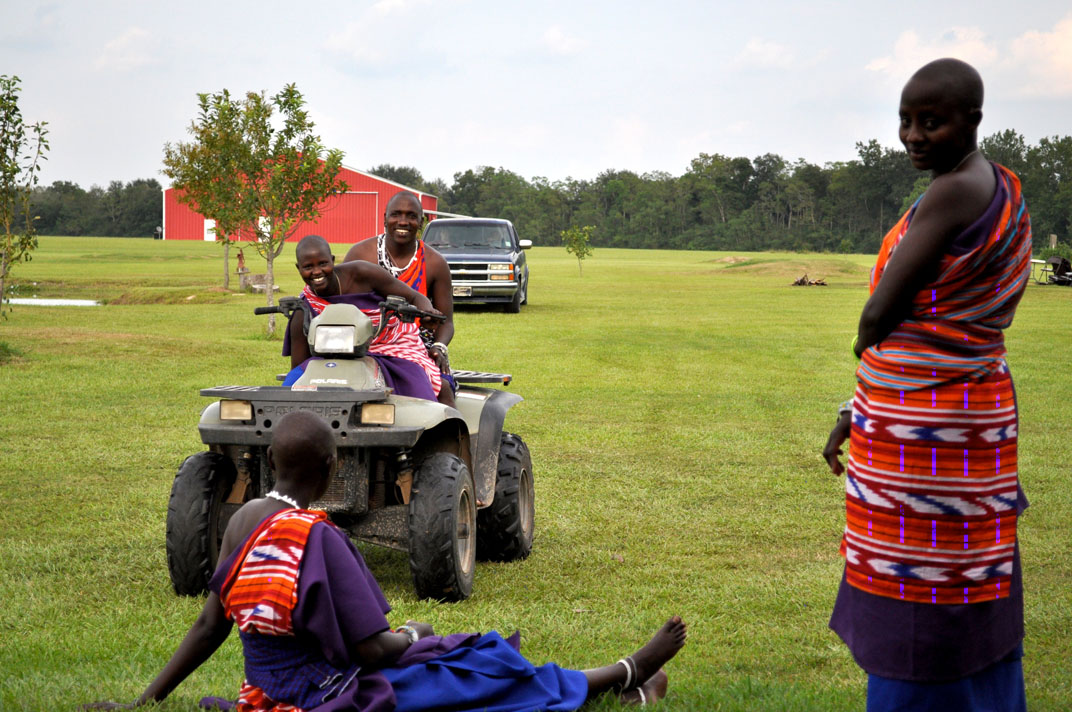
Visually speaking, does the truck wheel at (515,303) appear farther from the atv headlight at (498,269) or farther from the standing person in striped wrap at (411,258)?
the standing person in striped wrap at (411,258)

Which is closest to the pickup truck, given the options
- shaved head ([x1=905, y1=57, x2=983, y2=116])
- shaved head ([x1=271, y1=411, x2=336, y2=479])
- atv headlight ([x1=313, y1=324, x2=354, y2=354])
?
atv headlight ([x1=313, y1=324, x2=354, y2=354])

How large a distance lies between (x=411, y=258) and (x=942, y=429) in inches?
175

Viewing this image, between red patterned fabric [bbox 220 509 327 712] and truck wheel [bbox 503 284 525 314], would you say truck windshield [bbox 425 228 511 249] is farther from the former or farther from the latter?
red patterned fabric [bbox 220 509 327 712]

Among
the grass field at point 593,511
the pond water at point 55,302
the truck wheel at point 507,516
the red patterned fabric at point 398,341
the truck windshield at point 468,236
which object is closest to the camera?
the grass field at point 593,511

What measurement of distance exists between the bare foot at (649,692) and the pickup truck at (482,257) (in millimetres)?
21149

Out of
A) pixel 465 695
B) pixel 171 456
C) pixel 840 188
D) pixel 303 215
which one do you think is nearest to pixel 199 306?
pixel 303 215

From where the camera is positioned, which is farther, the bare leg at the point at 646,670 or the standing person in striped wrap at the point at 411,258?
the standing person in striped wrap at the point at 411,258

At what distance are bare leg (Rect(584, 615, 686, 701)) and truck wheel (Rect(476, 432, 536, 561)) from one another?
2168mm

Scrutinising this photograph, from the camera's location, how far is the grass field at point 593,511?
190 inches

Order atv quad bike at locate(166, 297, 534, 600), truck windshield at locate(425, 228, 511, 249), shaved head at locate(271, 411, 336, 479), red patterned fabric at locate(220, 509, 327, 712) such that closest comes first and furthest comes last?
red patterned fabric at locate(220, 509, 327, 712)
shaved head at locate(271, 411, 336, 479)
atv quad bike at locate(166, 297, 534, 600)
truck windshield at locate(425, 228, 511, 249)

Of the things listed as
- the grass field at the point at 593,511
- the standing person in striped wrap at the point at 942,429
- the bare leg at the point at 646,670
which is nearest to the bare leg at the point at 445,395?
the grass field at the point at 593,511

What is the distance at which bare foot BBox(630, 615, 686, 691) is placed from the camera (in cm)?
423

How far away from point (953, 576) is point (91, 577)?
4706 millimetres

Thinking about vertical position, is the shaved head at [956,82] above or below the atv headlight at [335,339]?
above
